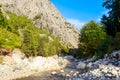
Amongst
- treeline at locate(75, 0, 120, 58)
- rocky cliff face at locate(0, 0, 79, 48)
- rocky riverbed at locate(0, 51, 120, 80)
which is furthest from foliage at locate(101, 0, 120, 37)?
rocky cliff face at locate(0, 0, 79, 48)

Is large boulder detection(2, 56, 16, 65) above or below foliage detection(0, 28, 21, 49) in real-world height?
below

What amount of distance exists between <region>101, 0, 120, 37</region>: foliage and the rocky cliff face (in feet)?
299

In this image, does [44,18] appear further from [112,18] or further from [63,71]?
[63,71]

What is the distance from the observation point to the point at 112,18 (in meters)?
68.1

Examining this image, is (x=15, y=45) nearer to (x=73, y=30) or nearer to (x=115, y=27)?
(x=115, y=27)

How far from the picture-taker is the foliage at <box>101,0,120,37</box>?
213 feet

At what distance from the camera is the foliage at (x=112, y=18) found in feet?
213

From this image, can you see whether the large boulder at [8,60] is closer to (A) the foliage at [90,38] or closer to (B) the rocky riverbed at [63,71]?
(B) the rocky riverbed at [63,71]

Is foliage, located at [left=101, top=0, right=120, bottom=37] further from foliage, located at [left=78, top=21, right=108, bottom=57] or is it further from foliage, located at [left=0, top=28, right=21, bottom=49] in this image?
foliage, located at [left=0, top=28, right=21, bottom=49]

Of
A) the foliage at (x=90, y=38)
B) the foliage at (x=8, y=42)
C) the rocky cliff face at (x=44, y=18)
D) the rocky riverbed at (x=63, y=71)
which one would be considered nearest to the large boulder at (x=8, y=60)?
the rocky riverbed at (x=63, y=71)

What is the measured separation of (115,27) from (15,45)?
94.6ft

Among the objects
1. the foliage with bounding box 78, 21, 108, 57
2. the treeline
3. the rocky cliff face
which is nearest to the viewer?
the treeline

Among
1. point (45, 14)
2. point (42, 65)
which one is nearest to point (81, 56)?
point (42, 65)

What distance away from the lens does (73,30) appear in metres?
194
